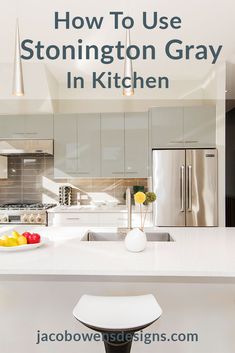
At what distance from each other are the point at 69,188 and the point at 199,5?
2.81 m

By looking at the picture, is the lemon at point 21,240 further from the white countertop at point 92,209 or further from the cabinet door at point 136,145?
the cabinet door at point 136,145

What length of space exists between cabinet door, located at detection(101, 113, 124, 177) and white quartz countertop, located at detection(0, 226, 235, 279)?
1.98m

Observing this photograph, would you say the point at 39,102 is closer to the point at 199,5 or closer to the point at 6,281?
the point at 199,5

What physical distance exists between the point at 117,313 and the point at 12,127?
3.31m

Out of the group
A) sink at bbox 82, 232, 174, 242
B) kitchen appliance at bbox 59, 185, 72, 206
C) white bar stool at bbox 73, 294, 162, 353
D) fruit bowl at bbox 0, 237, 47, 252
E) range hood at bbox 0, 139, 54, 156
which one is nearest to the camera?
white bar stool at bbox 73, 294, 162, 353

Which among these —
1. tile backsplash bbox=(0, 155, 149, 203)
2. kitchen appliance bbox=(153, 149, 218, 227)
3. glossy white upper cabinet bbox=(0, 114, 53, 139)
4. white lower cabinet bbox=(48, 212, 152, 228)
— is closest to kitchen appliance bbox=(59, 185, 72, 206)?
tile backsplash bbox=(0, 155, 149, 203)

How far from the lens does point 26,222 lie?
3.76m

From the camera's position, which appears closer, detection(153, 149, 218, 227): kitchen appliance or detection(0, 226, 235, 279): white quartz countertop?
detection(0, 226, 235, 279): white quartz countertop

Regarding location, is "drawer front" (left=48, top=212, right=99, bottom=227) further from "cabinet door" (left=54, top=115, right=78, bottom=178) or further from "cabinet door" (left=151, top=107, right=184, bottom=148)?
"cabinet door" (left=151, top=107, right=184, bottom=148)

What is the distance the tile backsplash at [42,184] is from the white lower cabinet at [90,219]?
0.49 metres

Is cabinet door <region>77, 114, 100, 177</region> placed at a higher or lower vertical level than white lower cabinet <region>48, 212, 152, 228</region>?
higher

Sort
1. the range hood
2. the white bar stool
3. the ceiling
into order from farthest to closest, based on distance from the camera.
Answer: the range hood < the ceiling < the white bar stool

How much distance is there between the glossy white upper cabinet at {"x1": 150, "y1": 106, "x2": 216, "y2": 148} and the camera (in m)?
3.78

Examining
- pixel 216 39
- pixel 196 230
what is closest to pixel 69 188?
pixel 196 230
